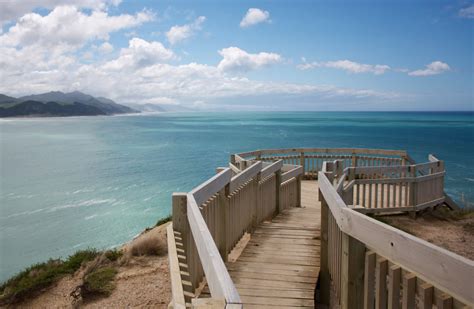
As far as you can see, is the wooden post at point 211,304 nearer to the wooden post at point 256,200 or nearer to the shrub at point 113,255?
the wooden post at point 256,200

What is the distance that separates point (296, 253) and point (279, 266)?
612 mm

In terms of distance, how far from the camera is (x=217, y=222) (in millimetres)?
4602

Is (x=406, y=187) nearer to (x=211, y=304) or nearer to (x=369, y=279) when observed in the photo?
(x=369, y=279)

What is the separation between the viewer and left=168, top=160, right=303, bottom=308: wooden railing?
1.96 m

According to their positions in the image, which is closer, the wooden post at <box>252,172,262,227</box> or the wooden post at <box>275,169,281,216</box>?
the wooden post at <box>252,172,262,227</box>

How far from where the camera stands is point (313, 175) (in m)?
14.8

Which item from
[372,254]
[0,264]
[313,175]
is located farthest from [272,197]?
[0,264]

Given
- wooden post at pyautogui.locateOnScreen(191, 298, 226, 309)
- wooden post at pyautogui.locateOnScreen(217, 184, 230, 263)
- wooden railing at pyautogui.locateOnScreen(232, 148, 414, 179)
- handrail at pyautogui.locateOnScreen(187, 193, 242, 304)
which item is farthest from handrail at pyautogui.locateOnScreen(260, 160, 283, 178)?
wooden railing at pyautogui.locateOnScreen(232, 148, 414, 179)

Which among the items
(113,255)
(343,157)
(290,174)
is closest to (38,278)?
(113,255)

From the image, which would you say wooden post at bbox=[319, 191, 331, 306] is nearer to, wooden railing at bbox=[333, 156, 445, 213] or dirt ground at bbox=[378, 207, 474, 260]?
wooden railing at bbox=[333, 156, 445, 213]

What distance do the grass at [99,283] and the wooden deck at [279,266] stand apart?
2.61 meters

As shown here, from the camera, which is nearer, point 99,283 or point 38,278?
point 99,283

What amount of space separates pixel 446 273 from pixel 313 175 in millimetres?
13273

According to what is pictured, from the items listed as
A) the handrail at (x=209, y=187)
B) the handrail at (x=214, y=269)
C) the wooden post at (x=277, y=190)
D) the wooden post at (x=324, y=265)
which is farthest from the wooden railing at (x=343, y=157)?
the handrail at (x=214, y=269)
